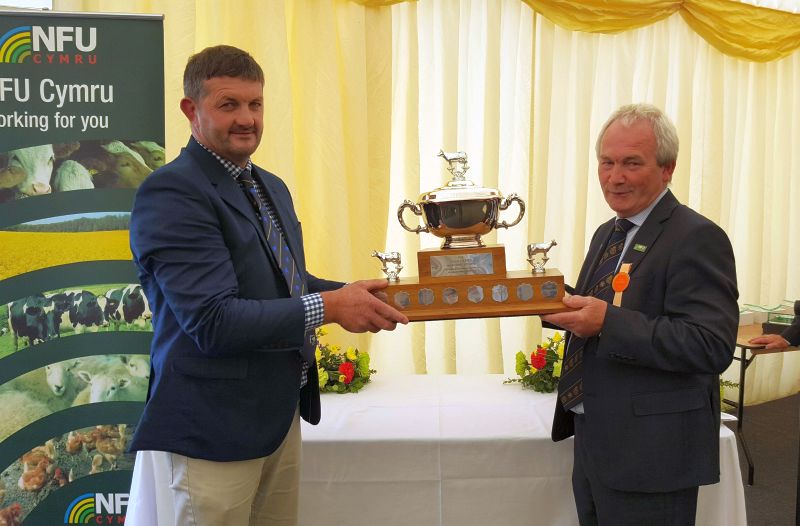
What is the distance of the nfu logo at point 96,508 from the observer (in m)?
2.60

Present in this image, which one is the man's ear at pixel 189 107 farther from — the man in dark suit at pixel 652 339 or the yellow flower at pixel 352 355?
the yellow flower at pixel 352 355

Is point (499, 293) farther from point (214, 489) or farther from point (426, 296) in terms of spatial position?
point (214, 489)

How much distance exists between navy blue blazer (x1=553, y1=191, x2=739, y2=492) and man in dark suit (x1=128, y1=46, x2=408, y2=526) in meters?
0.60

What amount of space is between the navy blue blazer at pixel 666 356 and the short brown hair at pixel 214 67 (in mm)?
1081

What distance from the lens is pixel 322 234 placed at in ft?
12.5

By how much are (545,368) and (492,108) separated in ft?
6.44

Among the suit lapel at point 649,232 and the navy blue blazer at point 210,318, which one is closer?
the navy blue blazer at point 210,318

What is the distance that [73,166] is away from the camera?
2523mm

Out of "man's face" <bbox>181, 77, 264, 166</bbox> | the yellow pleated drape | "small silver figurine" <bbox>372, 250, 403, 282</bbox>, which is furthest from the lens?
the yellow pleated drape

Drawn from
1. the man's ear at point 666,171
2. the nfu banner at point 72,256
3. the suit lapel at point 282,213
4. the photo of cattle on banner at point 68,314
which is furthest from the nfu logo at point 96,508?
the man's ear at point 666,171

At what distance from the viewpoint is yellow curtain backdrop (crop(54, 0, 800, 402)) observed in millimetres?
3699

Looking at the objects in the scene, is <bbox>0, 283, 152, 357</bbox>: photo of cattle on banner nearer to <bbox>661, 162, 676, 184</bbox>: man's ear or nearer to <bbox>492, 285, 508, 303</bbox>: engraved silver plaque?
<bbox>492, 285, 508, 303</bbox>: engraved silver plaque

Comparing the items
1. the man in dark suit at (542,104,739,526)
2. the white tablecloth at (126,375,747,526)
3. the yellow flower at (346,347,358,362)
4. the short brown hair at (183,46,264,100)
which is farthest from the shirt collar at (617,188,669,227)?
the yellow flower at (346,347,358,362)

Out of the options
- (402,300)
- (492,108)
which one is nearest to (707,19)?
(492,108)
